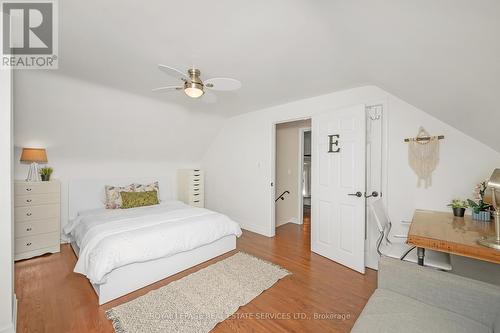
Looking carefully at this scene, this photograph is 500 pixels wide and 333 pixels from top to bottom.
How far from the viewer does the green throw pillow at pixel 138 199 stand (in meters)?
3.68

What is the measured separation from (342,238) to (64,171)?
4493 millimetres

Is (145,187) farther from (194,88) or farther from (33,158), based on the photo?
(194,88)

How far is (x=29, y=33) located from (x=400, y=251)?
3.94 m

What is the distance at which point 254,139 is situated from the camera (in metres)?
4.09

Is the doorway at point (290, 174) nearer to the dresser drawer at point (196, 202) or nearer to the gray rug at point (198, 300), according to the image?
the dresser drawer at point (196, 202)

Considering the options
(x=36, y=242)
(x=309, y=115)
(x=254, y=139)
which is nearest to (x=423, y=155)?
(x=309, y=115)

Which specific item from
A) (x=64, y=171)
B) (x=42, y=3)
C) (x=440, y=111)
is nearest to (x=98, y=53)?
(x=42, y=3)

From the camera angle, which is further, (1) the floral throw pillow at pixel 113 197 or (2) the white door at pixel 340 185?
(1) the floral throw pillow at pixel 113 197

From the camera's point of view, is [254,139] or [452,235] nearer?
[452,235]

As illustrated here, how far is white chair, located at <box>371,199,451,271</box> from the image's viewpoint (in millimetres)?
1845

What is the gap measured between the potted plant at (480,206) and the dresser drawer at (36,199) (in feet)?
16.7

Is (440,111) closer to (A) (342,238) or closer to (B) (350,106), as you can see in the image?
(B) (350,106)

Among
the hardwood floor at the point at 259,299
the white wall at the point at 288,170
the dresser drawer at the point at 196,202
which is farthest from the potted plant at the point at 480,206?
the dresser drawer at the point at 196,202

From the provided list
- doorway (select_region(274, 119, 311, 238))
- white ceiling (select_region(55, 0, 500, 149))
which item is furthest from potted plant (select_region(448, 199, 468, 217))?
doorway (select_region(274, 119, 311, 238))
